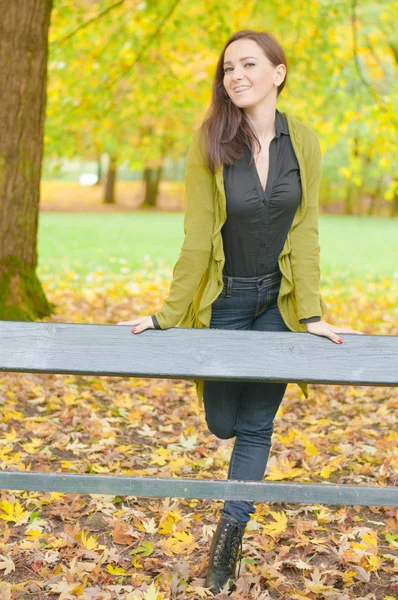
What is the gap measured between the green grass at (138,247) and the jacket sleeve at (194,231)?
723cm

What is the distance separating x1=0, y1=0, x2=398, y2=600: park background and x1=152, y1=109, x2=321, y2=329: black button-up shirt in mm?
1252

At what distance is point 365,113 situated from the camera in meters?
10.3

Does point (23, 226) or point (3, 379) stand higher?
point (23, 226)

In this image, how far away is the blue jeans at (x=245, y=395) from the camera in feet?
9.45

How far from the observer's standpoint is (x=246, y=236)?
2.83 metres

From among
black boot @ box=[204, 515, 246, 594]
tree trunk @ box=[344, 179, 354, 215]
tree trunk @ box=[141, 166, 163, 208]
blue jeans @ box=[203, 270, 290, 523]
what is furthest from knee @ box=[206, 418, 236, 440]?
tree trunk @ box=[344, 179, 354, 215]

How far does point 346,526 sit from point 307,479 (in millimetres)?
526

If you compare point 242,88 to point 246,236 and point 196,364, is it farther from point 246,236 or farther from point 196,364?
point 196,364

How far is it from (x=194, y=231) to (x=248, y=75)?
2.03 feet

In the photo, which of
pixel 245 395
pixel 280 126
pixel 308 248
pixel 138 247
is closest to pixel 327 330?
pixel 308 248

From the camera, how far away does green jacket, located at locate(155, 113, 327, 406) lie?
275cm

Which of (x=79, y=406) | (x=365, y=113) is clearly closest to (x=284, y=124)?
(x=79, y=406)

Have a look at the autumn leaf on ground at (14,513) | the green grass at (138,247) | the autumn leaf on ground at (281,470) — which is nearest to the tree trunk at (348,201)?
the green grass at (138,247)

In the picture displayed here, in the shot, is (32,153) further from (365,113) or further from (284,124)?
(365,113)
